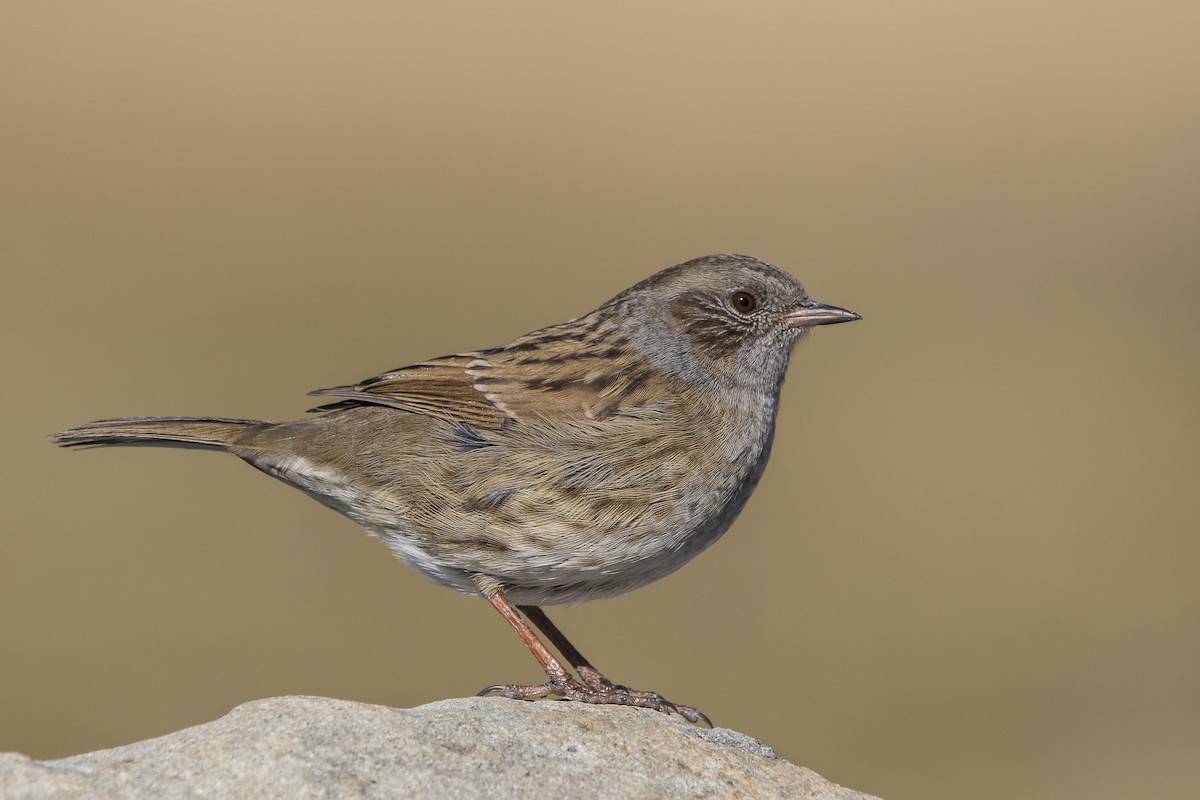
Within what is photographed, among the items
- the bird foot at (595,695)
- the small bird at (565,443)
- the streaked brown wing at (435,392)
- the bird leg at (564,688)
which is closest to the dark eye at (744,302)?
the small bird at (565,443)

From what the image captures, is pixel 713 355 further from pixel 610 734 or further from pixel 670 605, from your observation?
pixel 670 605

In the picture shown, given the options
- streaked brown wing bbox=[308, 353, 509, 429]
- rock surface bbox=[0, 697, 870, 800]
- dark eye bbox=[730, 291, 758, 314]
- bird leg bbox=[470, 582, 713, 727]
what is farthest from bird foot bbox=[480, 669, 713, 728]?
dark eye bbox=[730, 291, 758, 314]

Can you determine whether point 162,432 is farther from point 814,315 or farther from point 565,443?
point 814,315

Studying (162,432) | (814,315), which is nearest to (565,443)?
(814,315)

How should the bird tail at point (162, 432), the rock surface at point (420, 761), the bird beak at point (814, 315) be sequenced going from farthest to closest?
the bird beak at point (814, 315) < the bird tail at point (162, 432) < the rock surface at point (420, 761)

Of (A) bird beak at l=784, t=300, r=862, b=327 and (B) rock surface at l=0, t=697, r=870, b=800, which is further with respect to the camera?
(A) bird beak at l=784, t=300, r=862, b=327

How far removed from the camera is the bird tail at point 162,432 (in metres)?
5.41

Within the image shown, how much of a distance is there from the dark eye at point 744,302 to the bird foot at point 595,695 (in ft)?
5.69

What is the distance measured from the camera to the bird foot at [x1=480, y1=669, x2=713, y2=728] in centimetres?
505

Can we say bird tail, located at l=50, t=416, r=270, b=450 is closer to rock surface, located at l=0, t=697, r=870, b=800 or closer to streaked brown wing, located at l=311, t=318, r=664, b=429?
streaked brown wing, located at l=311, t=318, r=664, b=429

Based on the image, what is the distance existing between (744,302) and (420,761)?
109 inches

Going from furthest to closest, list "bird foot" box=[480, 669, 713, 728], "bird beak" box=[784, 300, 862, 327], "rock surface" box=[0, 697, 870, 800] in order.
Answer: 1. "bird beak" box=[784, 300, 862, 327]
2. "bird foot" box=[480, 669, 713, 728]
3. "rock surface" box=[0, 697, 870, 800]

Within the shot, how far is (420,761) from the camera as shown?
12.6 ft

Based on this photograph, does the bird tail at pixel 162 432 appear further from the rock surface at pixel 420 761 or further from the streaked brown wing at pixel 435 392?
the rock surface at pixel 420 761
